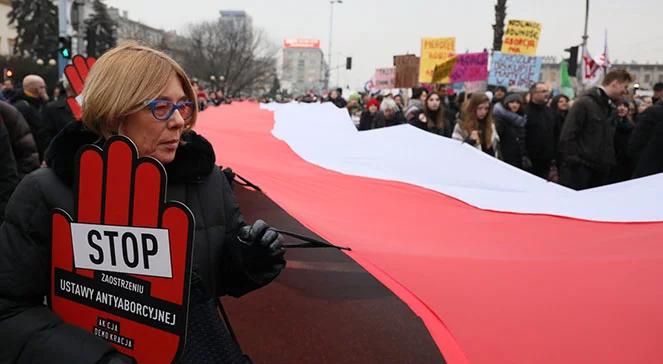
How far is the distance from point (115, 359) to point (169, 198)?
0.48 m

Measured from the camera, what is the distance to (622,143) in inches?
345

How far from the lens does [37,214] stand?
4.83ft

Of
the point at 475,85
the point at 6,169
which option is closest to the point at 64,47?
the point at 475,85

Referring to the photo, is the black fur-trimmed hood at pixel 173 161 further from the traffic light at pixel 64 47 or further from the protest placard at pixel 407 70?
the traffic light at pixel 64 47

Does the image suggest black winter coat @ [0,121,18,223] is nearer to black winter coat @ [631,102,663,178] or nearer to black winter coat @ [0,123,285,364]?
black winter coat @ [0,123,285,364]

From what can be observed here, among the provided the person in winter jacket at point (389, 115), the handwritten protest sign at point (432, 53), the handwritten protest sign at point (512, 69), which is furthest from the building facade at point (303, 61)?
the person in winter jacket at point (389, 115)

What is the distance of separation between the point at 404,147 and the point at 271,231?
133 inches

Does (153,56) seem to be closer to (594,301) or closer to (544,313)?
(544,313)

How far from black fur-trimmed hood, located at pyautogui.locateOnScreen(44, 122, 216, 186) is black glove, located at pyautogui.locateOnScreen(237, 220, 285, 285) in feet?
0.72

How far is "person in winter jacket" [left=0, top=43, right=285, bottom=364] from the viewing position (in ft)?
4.63

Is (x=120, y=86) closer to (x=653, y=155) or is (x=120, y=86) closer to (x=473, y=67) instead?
(x=653, y=155)

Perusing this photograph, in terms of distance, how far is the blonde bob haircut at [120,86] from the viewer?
1.52 meters

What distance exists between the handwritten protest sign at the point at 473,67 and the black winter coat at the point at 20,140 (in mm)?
10999

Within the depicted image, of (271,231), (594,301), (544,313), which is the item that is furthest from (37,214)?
(594,301)
